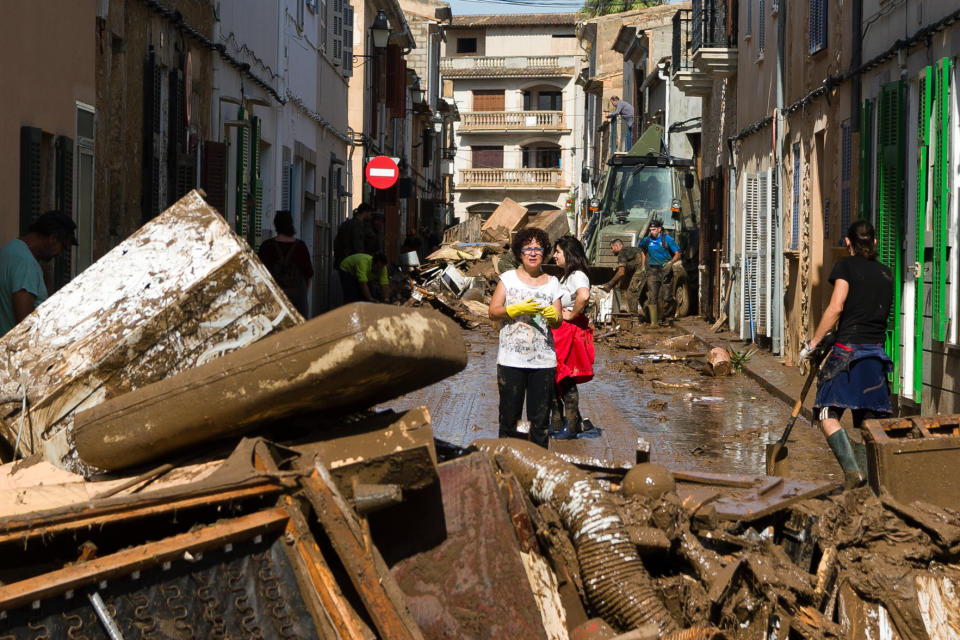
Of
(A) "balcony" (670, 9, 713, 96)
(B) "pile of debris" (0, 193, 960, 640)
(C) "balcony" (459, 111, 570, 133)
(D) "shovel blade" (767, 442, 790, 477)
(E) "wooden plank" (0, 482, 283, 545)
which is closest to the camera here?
(E) "wooden plank" (0, 482, 283, 545)

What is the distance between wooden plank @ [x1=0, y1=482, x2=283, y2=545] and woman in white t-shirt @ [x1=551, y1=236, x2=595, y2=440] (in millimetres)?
5333

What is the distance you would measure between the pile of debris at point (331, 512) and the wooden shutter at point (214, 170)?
28.5ft

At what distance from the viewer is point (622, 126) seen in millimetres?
48062

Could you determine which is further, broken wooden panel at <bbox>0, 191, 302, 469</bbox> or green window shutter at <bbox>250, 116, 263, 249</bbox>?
green window shutter at <bbox>250, 116, 263, 249</bbox>

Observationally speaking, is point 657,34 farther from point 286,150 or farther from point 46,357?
point 46,357

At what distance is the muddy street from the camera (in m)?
9.76

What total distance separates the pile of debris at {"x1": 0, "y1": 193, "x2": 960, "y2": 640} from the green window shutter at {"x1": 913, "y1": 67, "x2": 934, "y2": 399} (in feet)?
17.2

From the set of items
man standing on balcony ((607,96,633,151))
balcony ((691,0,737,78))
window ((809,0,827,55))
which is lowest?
window ((809,0,827,55))

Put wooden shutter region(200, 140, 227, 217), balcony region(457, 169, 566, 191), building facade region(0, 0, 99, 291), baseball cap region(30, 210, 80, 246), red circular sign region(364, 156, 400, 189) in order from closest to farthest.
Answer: baseball cap region(30, 210, 80, 246), building facade region(0, 0, 99, 291), wooden shutter region(200, 140, 227, 217), red circular sign region(364, 156, 400, 189), balcony region(457, 169, 566, 191)

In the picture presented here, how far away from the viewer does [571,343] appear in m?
10.1

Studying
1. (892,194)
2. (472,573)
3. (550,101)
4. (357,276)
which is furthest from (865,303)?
(550,101)

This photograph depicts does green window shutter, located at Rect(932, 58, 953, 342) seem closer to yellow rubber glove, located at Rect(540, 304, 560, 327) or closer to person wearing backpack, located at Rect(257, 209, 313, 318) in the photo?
yellow rubber glove, located at Rect(540, 304, 560, 327)

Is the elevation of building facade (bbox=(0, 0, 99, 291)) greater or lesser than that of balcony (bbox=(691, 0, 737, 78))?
lesser

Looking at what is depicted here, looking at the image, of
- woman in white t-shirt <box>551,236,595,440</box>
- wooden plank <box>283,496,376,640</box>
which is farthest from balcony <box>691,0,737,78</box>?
wooden plank <box>283,496,376,640</box>
